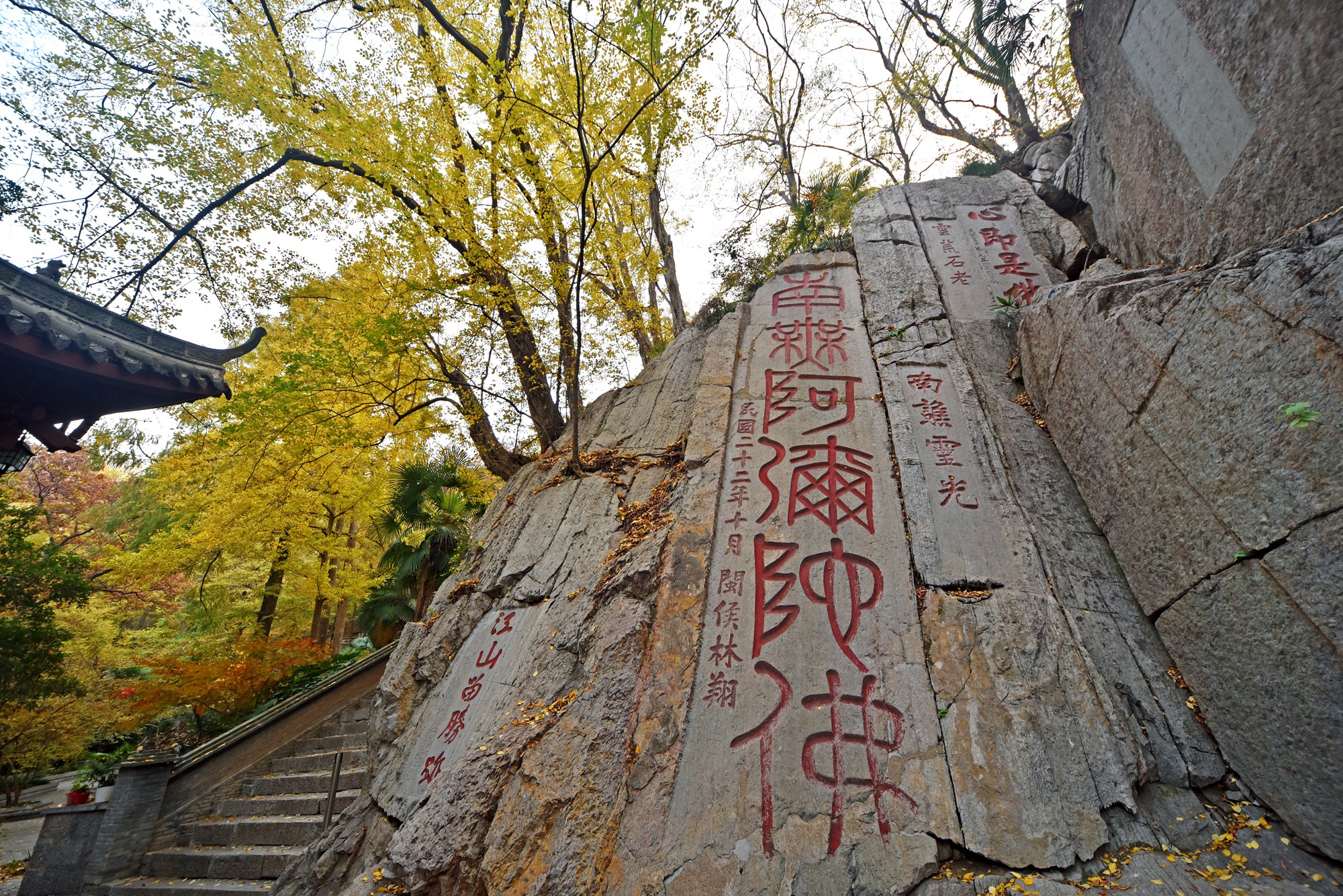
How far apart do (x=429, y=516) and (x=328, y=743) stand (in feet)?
11.7

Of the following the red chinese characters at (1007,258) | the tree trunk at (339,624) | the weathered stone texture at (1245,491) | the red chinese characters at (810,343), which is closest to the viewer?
the weathered stone texture at (1245,491)

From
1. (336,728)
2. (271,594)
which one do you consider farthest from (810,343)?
(271,594)

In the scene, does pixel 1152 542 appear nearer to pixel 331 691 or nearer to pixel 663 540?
pixel 663 540

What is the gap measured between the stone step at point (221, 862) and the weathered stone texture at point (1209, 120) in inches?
373

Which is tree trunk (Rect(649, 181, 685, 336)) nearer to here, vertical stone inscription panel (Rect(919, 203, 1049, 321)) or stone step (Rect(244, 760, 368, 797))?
vertical stone inscription panel (Rect(919, 203, 1049, 321))

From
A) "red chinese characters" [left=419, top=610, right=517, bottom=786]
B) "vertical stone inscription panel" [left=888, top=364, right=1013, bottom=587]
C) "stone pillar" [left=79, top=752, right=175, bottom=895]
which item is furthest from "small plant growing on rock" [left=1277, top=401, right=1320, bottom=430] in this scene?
"stone pillar" [left=79, top=752, right=175, bottom=895]

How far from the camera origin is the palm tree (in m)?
9.26

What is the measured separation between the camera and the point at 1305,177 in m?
3.01

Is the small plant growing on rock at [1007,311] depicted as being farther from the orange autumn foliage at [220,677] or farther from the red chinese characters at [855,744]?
the orange autumn foliage at [220,677]

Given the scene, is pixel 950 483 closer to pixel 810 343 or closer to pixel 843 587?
pixel 843 587

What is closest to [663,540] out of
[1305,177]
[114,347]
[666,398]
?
[666,398]

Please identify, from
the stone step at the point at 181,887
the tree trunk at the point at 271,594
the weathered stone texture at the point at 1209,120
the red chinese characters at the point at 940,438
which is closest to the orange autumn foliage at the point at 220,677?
the tree trunk at the point at 271,594

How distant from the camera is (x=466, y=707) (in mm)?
4270

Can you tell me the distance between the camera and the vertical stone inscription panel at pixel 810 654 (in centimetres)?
287
